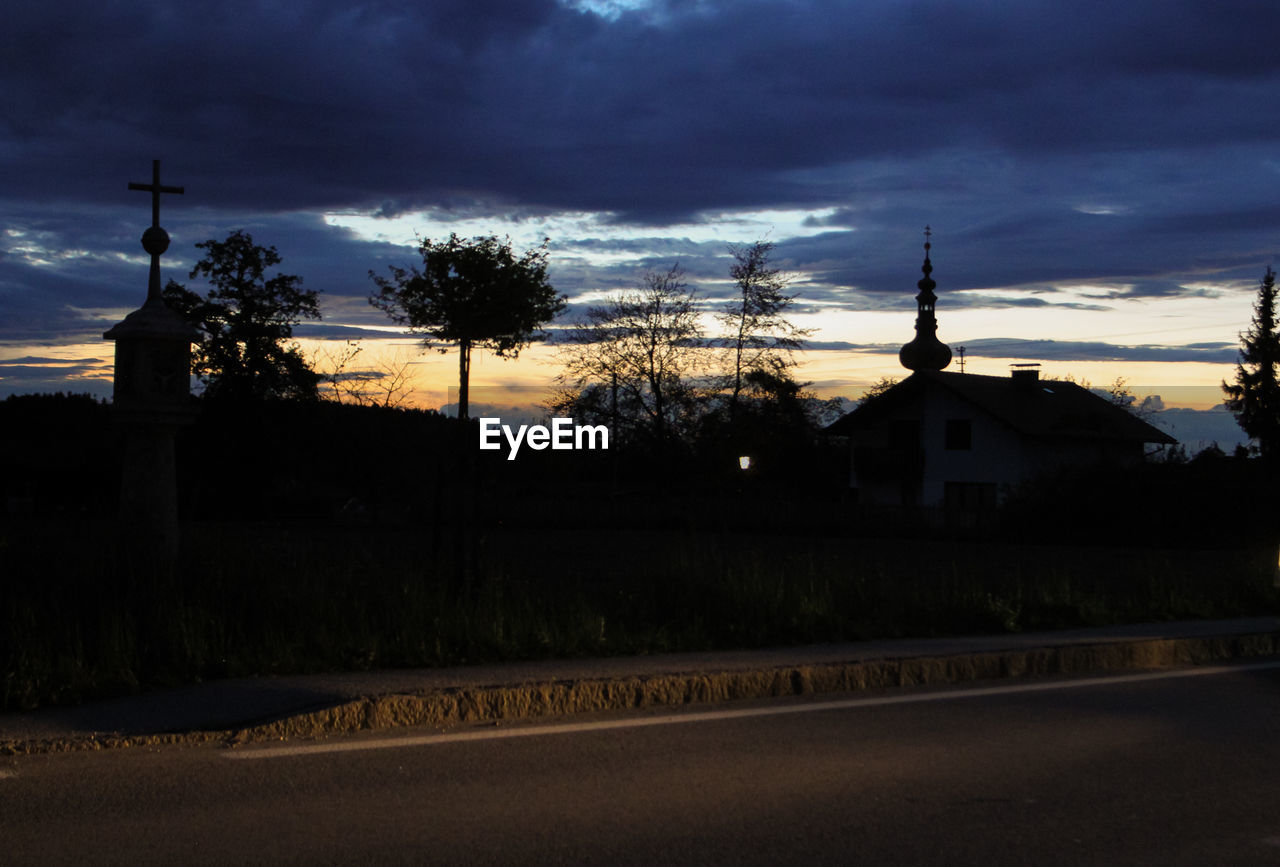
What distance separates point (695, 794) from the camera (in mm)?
5992

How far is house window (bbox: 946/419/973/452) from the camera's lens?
55531 mm

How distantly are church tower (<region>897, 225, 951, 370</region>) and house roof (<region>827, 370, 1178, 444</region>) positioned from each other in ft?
30.5

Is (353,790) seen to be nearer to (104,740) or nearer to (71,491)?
(104,740)

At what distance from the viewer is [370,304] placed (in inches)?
1948

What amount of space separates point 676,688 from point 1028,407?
1996 inches

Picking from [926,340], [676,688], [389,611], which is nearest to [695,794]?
[676,688]

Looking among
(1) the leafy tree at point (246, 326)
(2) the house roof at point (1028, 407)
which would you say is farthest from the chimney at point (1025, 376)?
(1) the leafy tree at point (246, 326)

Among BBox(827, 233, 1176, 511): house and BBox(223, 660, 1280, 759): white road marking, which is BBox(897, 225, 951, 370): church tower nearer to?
BBox(827, 233, 1176, 511): house

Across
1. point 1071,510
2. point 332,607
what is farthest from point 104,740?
point 1071,510

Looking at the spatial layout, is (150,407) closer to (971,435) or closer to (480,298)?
(480,298)

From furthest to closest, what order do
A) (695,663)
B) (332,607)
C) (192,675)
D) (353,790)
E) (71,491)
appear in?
(71,491)
(332,607)
(695,663)
(192,675)
(353,790)

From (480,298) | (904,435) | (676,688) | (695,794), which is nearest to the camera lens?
(695,794)

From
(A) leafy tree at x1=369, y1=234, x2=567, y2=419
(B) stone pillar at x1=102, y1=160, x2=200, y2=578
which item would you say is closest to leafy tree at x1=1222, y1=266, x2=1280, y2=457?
(A) leafy tree at x1=369, y1=234, x2=567, y2=419

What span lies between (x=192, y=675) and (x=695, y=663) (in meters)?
3.43
